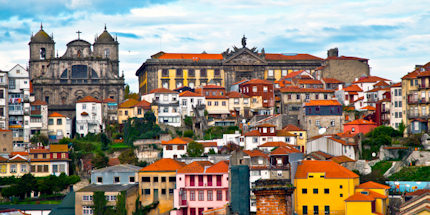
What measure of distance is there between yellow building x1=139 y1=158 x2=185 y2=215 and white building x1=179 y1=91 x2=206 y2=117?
29.4m

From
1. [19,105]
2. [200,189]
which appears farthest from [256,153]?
[19,105]

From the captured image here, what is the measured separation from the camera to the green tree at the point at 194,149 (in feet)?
296

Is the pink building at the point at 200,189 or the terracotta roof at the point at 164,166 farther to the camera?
the terracotta roof at the point at 164,166

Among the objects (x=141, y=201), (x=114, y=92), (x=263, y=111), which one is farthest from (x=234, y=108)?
(x=141, y=201)

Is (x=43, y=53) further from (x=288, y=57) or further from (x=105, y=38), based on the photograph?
(x=288, y=57)

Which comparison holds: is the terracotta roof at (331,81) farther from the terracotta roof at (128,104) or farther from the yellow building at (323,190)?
the yellow building at (323,190)

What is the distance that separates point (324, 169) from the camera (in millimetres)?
75562

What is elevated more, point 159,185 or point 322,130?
point 322,130

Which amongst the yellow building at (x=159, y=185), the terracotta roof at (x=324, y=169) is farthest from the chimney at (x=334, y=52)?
the yellow building at (x=159, y=185)

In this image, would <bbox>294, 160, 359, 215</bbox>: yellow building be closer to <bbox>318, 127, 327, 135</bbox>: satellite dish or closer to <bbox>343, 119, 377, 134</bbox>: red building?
<bbox>343, 119, 377, 134</bbox>: red building

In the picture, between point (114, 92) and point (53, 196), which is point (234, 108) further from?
point (53, 196)

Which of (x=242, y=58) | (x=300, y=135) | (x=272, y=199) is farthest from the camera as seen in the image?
(x=242, y=58)

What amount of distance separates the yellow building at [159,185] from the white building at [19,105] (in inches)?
1191

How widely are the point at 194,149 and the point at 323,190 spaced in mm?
21404
